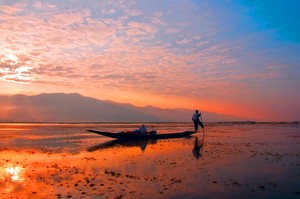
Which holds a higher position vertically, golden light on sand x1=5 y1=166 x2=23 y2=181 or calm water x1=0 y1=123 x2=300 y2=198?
calm water x1=0 y1=123 x2=300 y2=198

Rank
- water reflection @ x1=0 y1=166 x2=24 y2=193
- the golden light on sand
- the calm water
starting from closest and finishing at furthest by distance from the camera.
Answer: the calm water
water reflection @ x1=0 y1=166 x2=24 y2=193
the golden light on sand

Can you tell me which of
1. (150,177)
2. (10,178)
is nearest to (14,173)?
(10,178)

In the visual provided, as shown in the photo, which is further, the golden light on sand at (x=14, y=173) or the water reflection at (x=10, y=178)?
the golden light on sand at (x=14, y=173)

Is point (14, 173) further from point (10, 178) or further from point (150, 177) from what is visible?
point (150, 177)

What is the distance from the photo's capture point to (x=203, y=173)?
16.4 meters

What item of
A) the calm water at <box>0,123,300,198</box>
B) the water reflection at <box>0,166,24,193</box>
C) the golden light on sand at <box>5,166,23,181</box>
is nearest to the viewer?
the calm water at <box>0,123,300,198</box>

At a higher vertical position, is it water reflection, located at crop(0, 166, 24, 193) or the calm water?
the calm water

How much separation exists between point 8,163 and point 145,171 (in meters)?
9.86

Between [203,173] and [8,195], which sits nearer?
[8,195]

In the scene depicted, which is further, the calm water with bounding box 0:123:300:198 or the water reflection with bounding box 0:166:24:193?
the water reflection with bounding box 0:166:24:193

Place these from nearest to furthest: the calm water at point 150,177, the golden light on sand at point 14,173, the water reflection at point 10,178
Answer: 1. the calm water at point 150,177
2. the water reflection at point 10,178
3. the golden light on sand at point 14,173

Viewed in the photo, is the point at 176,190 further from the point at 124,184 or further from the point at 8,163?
the point at 8,163

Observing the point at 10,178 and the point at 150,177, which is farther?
the point at 150,177

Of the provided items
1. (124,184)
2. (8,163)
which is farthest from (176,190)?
(8,163)
